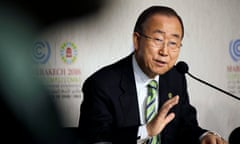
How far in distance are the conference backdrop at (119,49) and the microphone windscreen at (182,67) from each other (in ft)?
0.26

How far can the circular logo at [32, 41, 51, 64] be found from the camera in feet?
3.86

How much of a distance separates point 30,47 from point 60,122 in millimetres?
313

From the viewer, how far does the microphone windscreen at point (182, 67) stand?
1.07 meters

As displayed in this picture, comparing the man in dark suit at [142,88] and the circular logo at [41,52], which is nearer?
the man in dark suit at [142,88]

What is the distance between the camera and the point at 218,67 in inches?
48.8

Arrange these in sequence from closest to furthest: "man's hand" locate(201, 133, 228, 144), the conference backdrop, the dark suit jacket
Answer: "man's hand" locate(201, 133, 228, 144), the dark suit jacket, the conference backdrop

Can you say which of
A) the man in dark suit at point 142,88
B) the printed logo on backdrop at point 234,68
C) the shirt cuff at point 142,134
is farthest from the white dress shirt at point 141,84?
the printed logo on backdrop at point 234,68

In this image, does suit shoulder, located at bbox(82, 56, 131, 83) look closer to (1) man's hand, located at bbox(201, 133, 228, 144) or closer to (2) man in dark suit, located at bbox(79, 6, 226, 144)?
(2) man in dark suit, located at bbox(79, 6, 226, 144)

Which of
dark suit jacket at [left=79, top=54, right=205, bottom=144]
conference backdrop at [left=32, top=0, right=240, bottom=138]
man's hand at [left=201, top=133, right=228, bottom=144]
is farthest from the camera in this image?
conference backdrop at [left=32, top=0, right=240, bottom=138]

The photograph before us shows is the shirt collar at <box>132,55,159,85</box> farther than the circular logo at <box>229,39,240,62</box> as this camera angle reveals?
No

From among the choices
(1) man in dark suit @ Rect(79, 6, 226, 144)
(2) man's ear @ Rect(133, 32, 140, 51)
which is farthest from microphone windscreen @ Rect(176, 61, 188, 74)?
(2) man's ear @ Rect(133, 32, 140, 51)

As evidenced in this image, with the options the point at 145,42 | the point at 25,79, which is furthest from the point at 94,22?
the point at 25,79

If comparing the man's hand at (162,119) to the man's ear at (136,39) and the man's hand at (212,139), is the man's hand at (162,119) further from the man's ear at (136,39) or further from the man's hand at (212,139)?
the man's ear at (136,39)

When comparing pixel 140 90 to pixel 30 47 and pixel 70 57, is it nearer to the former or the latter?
pixel 70 57
